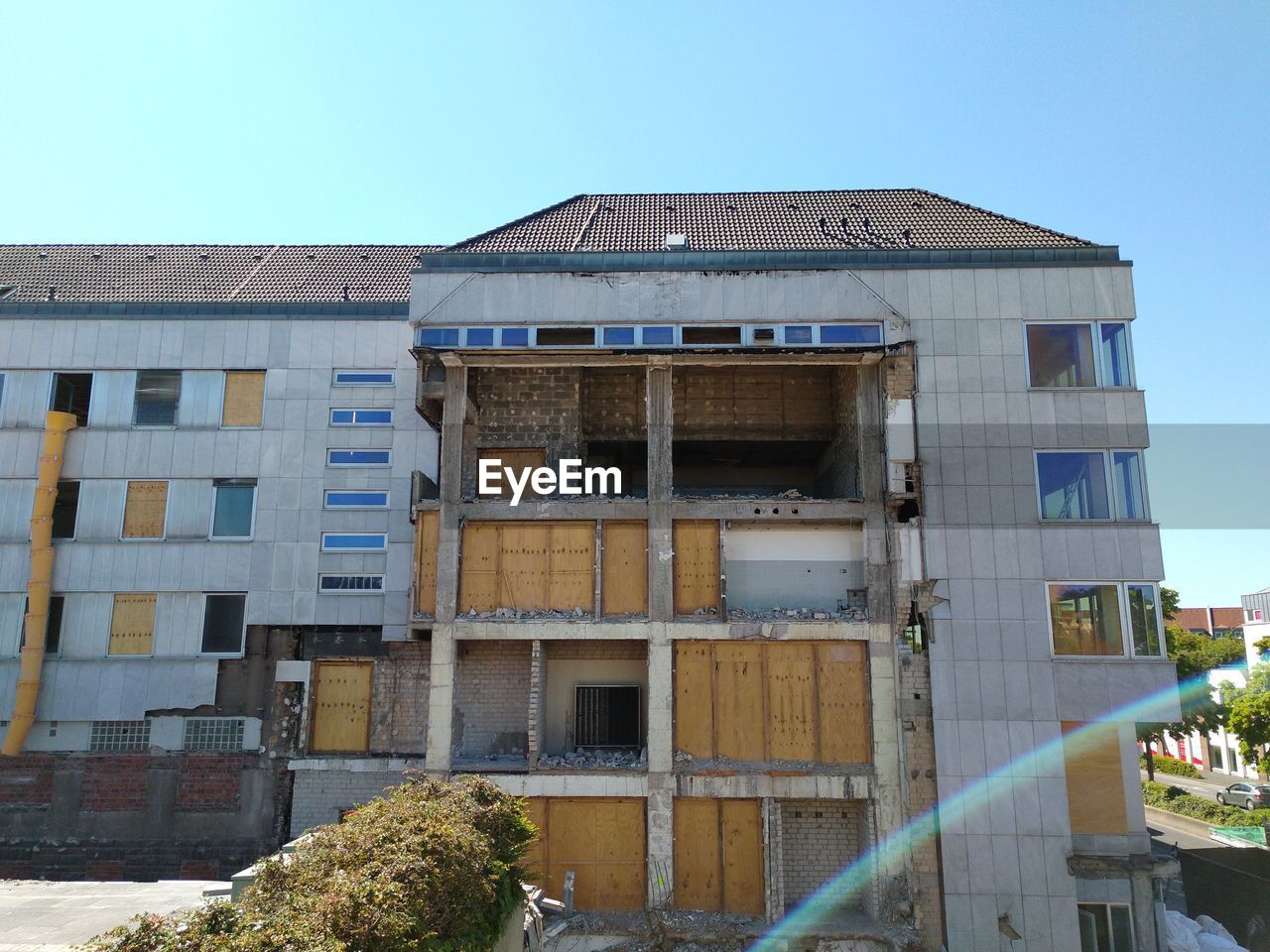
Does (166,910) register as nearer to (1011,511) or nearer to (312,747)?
(312,747)

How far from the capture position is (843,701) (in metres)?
17.2

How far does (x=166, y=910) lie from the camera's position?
431 inches

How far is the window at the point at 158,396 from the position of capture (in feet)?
72.1

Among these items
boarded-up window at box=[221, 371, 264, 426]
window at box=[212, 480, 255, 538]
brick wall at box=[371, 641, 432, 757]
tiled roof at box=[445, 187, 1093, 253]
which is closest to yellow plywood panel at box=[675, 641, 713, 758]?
brick wall at box=[371, 641, 432, 757]

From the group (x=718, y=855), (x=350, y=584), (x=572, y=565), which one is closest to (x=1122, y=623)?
(x=718, y=855)

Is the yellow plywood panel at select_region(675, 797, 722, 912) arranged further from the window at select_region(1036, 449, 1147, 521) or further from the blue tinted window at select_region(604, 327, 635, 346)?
the blue tinted window at select_region(604, 327, 635, 346)

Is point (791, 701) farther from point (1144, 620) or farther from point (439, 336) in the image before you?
point (439, 336)

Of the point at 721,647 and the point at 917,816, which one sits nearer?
the point at 917,816

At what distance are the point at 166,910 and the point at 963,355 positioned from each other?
1804cm

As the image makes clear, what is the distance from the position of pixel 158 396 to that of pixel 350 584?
7796 mm

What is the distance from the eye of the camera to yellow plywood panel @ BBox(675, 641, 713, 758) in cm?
1719

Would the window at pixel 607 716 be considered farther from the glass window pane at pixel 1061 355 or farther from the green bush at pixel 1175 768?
the green bush at pixel 1175 768

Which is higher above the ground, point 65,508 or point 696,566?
point 65,508

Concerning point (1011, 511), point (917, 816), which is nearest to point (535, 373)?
point (1011, 511)
